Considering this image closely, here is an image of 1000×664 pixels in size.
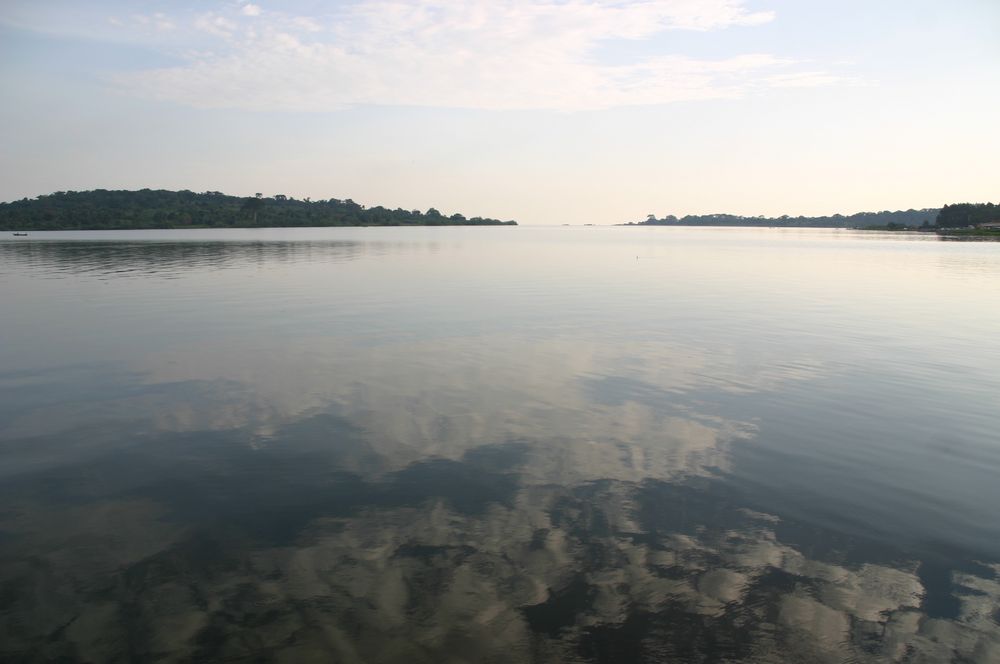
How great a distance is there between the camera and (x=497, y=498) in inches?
436

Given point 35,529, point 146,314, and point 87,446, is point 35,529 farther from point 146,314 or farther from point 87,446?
point 146,314

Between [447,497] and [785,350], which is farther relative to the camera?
[785,350]

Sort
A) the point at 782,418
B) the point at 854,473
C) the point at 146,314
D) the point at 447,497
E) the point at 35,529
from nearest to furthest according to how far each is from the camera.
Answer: the point at 35,529, the point at 447,497, the point at 854,473, the point at 782,418, the point at 146,314

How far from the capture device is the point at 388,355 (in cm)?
2272

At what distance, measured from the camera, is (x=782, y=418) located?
51.5 ft

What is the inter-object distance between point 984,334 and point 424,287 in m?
33.7

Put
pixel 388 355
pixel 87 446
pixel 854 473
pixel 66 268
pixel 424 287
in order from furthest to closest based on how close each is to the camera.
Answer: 1. pixel 66 268
2. pixel 424 287
3. pixel 388 355
4. pixel 87 446
5. pixel 854 473

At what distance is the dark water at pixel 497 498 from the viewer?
25.0ft

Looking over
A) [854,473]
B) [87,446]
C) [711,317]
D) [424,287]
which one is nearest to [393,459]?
[87,446]

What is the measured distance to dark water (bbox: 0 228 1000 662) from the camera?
763cm

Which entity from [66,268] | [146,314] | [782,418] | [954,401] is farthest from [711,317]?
→ [66,268]

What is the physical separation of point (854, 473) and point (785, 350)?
12710mm

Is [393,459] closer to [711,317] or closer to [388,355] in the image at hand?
[388,355]

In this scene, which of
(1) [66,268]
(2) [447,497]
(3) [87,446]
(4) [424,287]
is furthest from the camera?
(1) [66,268]
